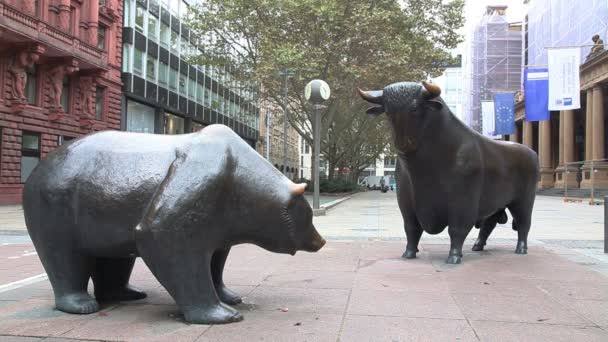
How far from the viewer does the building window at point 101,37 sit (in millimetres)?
28756

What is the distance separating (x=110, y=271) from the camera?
4.55 metres

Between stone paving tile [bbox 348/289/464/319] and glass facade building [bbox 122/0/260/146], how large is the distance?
27.3 meters

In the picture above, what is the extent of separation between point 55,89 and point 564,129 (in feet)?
111

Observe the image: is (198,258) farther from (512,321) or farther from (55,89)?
(55,89)

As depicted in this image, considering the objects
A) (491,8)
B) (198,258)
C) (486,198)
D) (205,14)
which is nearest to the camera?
(198,258)

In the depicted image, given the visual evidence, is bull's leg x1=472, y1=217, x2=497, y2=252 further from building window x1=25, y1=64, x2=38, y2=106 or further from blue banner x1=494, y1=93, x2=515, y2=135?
blue banner x1=494, y1=93, x2=515, y2=135

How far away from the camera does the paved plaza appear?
11.9 ft

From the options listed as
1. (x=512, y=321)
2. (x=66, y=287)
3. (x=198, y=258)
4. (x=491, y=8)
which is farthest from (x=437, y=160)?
(x=491, y=8)

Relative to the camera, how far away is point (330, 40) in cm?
2691

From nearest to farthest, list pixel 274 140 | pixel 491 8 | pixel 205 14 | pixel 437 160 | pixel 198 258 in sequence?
pixel 198 258 < pixel 437 160 < pixel 205 14 < pixel 491 8 < pixel 274 140

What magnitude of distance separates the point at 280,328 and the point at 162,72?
33.7 metres

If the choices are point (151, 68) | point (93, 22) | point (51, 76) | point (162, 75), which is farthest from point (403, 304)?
point (162, 75)

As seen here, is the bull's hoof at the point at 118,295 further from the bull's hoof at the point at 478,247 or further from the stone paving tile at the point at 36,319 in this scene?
the bull's hoof at the point at 478,247

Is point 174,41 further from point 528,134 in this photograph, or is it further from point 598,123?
point 528,134
